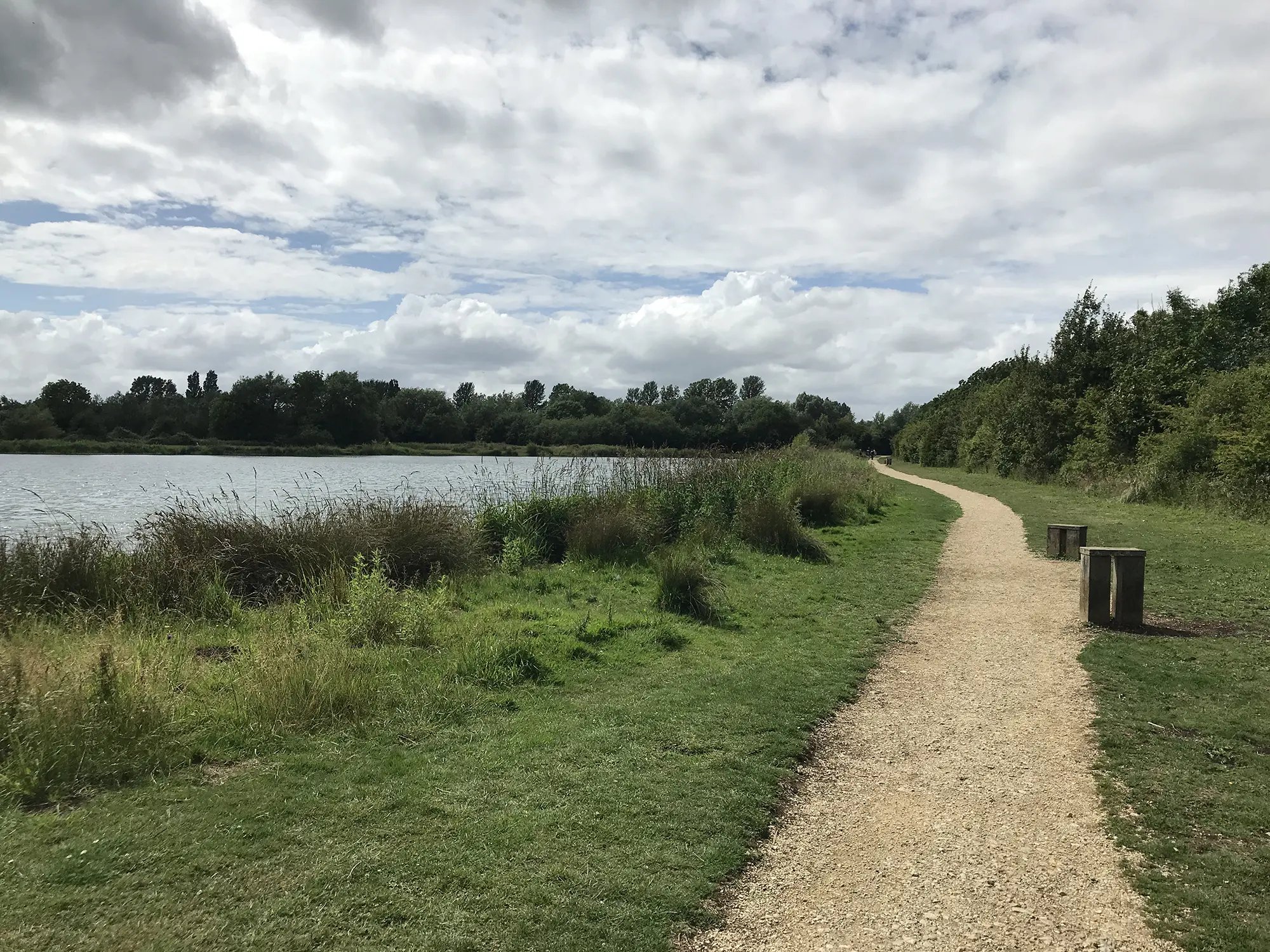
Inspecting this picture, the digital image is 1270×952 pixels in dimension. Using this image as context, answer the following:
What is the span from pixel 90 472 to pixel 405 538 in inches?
817

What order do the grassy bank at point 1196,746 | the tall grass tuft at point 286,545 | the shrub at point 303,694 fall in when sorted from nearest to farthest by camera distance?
the grassy bank at point 1196,746, the shrub at point 303,694, the tall grass tuft at point 286,545

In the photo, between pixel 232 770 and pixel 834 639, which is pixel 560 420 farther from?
pixel 232 770

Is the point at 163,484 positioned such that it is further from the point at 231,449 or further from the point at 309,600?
the point at 231,449

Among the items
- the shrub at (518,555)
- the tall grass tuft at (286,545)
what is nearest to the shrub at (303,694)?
the tall grass tuft at (286,545)

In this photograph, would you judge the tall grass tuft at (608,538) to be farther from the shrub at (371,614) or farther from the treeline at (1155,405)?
the treeline at (1155,405)

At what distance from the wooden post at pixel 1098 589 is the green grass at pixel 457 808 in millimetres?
2968

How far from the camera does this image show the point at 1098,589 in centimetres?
930

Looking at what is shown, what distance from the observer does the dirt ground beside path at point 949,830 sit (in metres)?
3.52

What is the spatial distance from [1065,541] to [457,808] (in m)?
13.2

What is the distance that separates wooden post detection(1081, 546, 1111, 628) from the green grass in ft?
9.74

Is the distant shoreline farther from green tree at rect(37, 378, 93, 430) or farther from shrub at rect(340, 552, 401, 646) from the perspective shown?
shrub at rect(340, 552, 401, 646)

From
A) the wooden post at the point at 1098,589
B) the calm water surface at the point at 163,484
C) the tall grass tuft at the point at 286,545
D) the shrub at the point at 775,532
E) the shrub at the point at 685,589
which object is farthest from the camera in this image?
the shrub at the point at 775,532

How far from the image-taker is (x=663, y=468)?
17.7m

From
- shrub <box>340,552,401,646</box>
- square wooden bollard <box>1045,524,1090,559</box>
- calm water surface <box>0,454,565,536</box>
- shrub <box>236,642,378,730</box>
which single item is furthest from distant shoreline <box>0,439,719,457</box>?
shrub <box>236,642,378,730</box>
